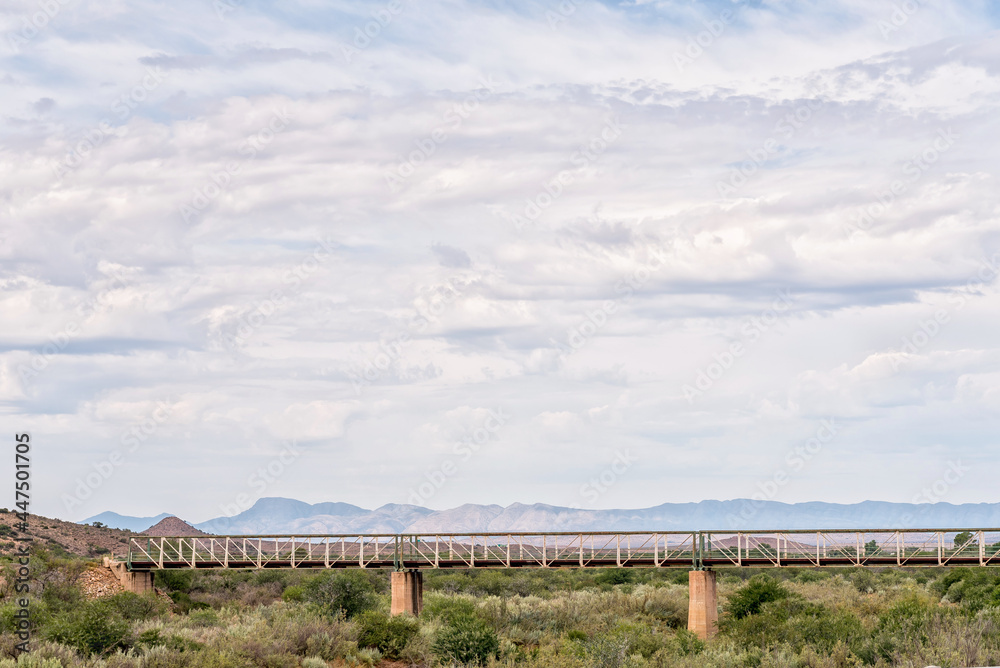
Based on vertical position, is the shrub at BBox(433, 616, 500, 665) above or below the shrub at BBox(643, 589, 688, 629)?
above

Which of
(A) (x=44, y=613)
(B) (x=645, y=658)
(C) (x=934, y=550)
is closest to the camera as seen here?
(B) (x=645, y=658)

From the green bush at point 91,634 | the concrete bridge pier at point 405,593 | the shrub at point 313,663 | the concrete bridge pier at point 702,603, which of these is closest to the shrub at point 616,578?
the concrete bridge pier at point 405,593

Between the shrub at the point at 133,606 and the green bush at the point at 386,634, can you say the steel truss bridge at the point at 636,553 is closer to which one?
the shrub at the point at 133,606

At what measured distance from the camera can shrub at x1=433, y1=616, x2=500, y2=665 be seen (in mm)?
26969

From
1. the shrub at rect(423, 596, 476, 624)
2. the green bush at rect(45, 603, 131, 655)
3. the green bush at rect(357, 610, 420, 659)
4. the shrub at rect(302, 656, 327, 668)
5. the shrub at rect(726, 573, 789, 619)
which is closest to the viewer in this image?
the green bush at rect(45, 603, 131, 655)

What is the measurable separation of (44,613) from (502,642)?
14767 mm

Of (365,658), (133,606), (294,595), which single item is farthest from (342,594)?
(365,658)

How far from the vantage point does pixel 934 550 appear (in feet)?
137

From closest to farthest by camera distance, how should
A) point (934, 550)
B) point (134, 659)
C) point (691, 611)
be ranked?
point (134, 659)
point (691, 611)
point (934, 550)

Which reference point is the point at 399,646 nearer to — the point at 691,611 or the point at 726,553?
the point at 691,611

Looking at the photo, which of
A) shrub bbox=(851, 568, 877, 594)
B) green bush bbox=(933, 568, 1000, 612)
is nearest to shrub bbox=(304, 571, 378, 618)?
green bush bbox=(933, 568, 1000, 612)

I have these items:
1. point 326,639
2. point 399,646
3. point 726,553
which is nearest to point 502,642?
point 399,646

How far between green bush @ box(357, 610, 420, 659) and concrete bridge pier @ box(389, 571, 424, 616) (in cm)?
802

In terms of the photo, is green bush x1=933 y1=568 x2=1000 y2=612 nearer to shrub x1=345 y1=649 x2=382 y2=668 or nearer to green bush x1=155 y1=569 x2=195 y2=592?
shrub x1=345 y1=649 x2=382 y2=668
